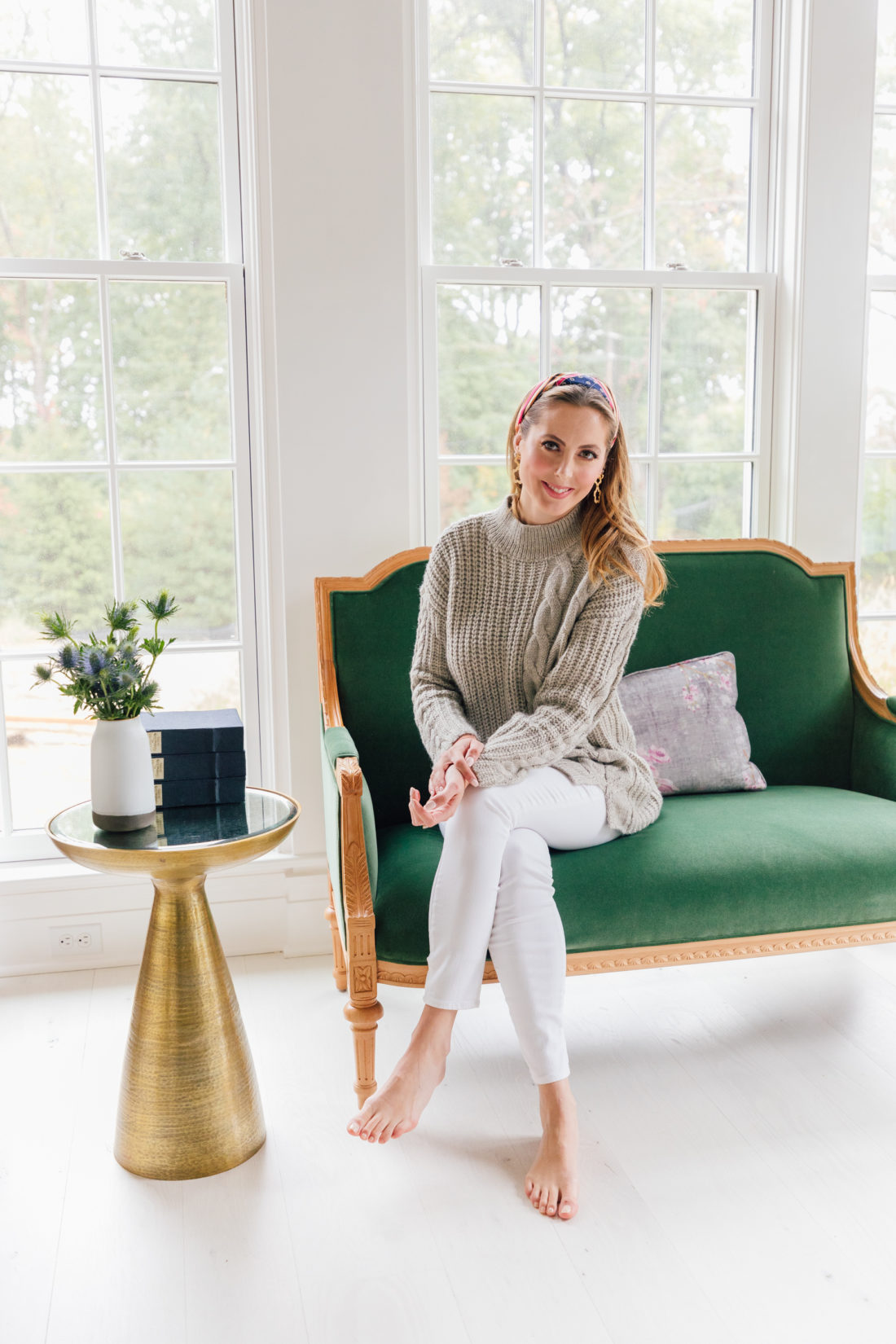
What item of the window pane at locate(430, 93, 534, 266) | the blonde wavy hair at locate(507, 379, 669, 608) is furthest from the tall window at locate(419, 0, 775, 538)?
the blonde wavy hair at locate(507, 379, 669, 608)

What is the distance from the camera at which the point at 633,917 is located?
1.94m

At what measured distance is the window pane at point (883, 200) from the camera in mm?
2990

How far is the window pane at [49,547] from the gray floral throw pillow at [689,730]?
1.31 meters

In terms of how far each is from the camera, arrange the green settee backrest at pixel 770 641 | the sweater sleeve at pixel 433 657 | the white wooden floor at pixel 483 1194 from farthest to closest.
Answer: the green settee backrest at pixel 770 641 → the sweater sleeve at pixel 433 657 → the white wooden floor at pixel 483 1194

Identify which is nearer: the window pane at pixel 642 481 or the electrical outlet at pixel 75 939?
the electrical outlet at pixel 75 939

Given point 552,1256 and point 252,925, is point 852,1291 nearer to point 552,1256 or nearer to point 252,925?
point 552,1256

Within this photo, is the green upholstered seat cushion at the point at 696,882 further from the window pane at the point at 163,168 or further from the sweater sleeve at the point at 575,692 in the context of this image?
the window pane at the point at 163,168

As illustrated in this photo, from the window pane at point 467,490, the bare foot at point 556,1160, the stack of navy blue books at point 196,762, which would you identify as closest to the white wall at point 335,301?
the window pane at point 467,490

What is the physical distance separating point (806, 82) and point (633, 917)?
2.18 metres

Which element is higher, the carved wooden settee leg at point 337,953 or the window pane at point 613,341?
the window pane at point 613,341

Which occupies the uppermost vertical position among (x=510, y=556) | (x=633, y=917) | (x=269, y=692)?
(x=510, y=556)

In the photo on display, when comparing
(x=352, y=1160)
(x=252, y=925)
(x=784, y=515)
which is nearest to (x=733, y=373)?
(x=784, y=515)

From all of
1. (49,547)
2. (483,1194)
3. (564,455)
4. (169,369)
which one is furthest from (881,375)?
(483,1194)

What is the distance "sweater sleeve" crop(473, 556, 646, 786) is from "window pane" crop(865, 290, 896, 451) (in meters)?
1.35
